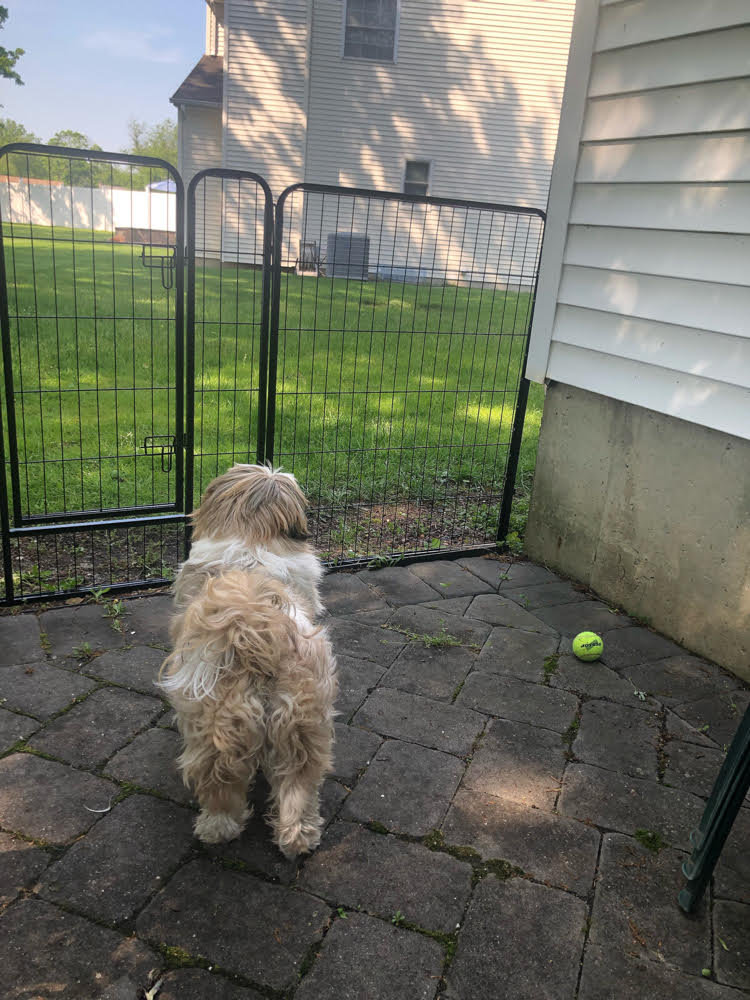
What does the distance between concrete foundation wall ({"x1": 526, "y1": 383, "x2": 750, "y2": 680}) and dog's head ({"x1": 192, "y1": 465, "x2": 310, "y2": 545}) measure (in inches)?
89.8

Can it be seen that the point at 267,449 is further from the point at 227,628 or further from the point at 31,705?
the point at 227,628

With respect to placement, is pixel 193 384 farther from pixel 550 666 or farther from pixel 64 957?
pixel 64 957

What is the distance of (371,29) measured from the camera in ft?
58.8

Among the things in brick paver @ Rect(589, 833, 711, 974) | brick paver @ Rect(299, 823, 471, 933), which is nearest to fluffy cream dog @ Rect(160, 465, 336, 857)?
brick paver @ Rect(299, 823, 471, 933)

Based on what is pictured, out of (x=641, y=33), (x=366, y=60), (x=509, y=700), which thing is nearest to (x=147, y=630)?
(x=509, y=700)

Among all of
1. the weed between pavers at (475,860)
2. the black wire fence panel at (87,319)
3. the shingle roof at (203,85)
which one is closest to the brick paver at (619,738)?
the weed between pavers at (475,860)

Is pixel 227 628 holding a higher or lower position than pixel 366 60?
lower

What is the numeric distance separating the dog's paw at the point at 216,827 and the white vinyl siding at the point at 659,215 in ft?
10.0

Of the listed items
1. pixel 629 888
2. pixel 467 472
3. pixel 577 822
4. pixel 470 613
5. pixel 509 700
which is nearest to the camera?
pixel 629 888

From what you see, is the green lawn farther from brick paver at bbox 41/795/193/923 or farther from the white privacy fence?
brick paver at bbox 41/795/193/923

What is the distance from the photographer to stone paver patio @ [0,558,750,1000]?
6.99 ft

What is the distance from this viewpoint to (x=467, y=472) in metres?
6.40

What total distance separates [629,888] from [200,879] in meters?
1.49

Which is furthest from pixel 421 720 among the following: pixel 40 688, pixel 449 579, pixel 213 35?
pixel 213 35
